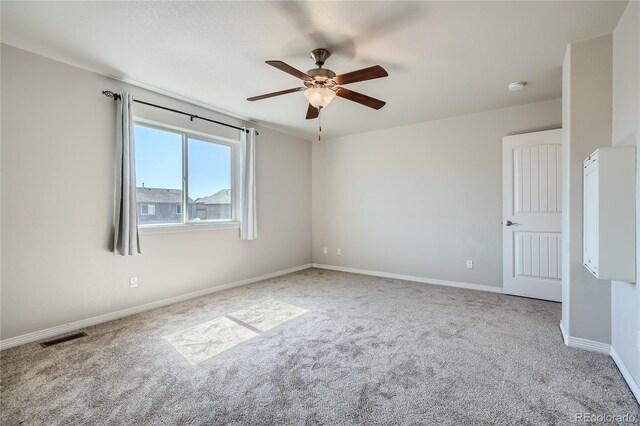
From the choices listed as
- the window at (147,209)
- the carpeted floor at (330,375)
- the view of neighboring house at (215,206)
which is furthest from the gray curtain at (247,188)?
the carpeted floor at (330,375)

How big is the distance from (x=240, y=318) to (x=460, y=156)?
3681 millimetres

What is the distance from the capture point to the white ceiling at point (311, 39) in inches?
78.8

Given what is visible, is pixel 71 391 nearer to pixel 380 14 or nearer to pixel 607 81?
pixel 380 14

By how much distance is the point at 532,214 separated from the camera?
3.68 m

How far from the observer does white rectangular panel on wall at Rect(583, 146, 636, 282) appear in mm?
1899

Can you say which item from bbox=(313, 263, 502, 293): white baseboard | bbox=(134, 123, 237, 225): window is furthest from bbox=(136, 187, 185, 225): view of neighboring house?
bbox=(313, 263, 502, 293): white baseboard

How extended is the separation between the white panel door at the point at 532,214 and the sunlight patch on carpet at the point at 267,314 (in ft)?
9.25

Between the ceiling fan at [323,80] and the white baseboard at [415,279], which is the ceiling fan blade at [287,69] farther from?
the white baseboard at [415,279]

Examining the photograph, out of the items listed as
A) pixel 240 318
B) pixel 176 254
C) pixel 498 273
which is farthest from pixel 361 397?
pixel 498 273

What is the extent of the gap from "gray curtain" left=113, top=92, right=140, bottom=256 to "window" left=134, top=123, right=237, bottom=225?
0.28m

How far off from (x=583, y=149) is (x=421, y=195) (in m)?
2.33

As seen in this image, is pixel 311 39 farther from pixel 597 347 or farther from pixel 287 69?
pixel 597 347

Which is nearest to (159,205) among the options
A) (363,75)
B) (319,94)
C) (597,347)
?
(319,94)

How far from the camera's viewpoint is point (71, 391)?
186 cm
